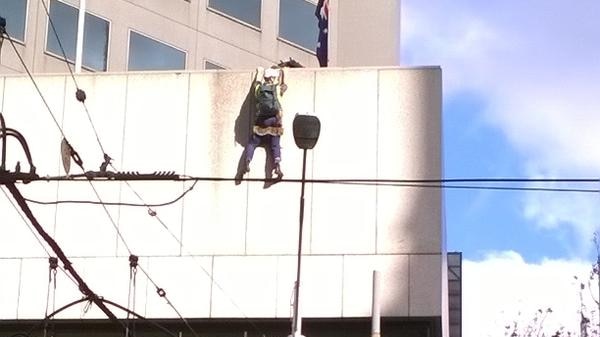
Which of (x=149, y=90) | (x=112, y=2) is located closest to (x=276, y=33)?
(x=112, y=2)

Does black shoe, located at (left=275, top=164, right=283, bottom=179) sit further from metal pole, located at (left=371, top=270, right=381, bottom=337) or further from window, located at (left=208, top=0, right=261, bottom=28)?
window, located at (left=208, top=0, right=261, bottom=28)

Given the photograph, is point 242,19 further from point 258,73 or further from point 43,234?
point 43,234

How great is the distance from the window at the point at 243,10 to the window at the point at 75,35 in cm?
383

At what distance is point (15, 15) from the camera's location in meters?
33.0

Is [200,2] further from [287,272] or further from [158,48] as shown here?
[287,272]

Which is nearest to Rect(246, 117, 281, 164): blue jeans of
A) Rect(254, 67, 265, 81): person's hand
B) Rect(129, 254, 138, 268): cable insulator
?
Rect(254, 67, 265, 81): person's hand

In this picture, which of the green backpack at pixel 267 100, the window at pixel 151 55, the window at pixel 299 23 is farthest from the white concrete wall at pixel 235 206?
the window at pixel 299 23

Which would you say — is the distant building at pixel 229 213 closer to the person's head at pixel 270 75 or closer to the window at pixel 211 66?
the person's head at pixel 270 75

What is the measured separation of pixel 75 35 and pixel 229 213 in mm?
11704

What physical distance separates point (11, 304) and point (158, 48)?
12971 millimetres

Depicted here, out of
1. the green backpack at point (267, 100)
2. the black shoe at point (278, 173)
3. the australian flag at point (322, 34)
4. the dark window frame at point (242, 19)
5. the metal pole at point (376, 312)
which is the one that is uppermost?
the dark window frame at point (242, 19)

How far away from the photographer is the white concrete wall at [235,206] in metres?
22.9

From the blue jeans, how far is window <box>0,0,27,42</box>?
11368 mm

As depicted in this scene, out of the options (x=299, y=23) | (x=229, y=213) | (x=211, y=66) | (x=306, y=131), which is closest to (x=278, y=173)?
(x=229, y=213)
